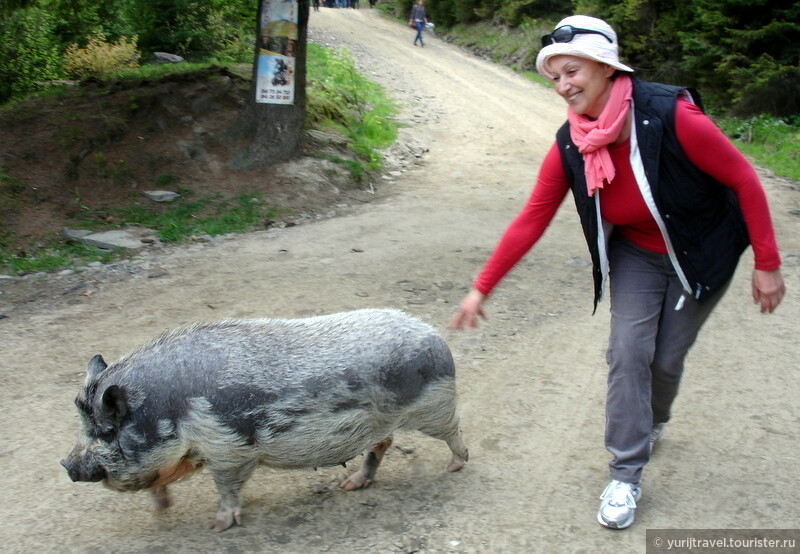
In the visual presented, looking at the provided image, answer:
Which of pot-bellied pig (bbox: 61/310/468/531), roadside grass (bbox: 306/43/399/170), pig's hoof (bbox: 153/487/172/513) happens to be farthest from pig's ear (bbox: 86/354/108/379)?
roadside grass (bbox: 306/43/399/170)

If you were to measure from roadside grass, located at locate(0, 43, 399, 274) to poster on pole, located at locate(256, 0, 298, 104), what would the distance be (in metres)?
1.16

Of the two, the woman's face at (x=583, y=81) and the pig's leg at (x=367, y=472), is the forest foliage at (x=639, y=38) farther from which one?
the woman's face at (x=583, y=81)

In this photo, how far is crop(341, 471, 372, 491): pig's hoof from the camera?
12.7 feet

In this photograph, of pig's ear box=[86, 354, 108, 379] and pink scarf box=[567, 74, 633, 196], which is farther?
pig's ear box=[86, 354, 108, 379]

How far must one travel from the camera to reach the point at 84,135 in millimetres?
9516

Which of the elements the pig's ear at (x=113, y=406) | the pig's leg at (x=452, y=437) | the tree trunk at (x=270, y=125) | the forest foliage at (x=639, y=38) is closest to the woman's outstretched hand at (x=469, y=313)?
the pig's leg at (x=452, y=437)

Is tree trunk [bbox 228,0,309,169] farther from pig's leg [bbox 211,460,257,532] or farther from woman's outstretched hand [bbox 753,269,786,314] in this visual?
woman's outstretched hand [bbox 753,269,786,314]

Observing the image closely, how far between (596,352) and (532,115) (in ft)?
37.5

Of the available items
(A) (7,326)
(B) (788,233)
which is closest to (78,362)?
(A) (7,326)

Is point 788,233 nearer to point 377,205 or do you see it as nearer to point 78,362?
point 377,205

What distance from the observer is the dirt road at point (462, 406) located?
3.52 metres

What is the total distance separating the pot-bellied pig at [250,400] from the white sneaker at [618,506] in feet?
2.74

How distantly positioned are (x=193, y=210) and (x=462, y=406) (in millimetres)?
5103

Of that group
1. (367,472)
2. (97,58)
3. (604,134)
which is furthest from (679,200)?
(97,58)
